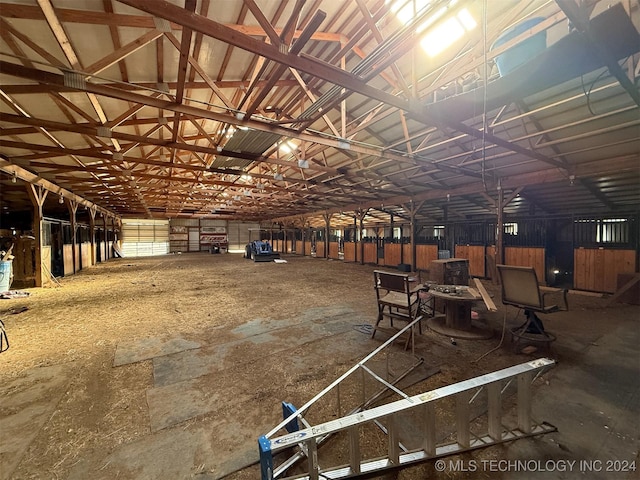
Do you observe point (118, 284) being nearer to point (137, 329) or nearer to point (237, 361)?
point (137, 329)

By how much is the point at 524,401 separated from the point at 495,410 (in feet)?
0.99

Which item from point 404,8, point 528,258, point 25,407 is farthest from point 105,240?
point 528,258

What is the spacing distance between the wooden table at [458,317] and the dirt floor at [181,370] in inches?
7.1

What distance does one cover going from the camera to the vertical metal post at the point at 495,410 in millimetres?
1721

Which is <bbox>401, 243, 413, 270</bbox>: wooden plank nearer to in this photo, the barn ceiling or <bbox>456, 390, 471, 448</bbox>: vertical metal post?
the barn ceiling

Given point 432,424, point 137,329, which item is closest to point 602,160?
point 432,424

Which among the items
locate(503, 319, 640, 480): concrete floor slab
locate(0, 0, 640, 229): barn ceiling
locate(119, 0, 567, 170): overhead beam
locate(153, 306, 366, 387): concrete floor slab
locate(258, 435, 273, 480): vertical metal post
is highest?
locate(0, 0, 640, 229): barn ceiling

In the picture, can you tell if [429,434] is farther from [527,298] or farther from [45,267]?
[45,267]

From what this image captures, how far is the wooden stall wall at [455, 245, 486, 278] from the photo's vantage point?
30.9 feet

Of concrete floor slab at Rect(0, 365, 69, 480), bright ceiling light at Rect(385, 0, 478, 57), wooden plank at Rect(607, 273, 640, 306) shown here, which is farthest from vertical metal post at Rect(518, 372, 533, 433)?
wooden plank at Rect(607, 273, 640, 306)

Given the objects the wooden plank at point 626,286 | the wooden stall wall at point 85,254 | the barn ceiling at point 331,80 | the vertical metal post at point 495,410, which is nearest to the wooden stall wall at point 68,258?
the wooden stall wall at point 85,254

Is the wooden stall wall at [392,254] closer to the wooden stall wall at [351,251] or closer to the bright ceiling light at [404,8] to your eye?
the wooden stall wall at [351,251]

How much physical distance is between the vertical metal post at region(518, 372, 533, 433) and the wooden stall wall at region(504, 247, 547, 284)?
26.8ft

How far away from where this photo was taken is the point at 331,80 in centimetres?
292
